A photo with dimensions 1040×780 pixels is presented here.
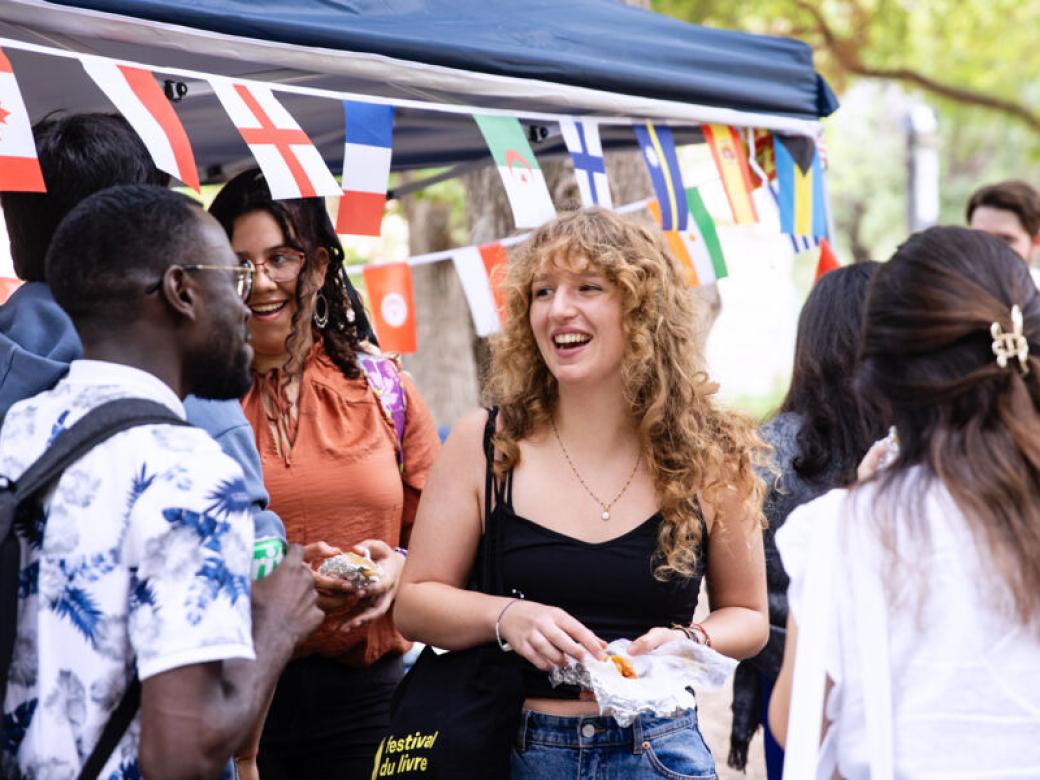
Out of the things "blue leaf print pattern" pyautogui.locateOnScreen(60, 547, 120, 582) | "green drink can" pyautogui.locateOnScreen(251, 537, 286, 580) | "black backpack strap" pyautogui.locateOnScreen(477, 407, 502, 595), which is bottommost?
"black backpack strap" pyautogui.locateOnScreen(477, 407, 502, 595)

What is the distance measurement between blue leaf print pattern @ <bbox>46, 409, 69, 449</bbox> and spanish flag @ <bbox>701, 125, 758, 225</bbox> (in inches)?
124

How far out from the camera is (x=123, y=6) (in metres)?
2.84

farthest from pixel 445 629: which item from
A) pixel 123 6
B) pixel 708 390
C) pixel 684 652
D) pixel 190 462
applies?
pixel 123 6

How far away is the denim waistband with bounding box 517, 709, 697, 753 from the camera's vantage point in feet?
9.02

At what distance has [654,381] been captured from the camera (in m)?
3.04

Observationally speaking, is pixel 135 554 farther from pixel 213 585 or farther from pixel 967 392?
pixel 967 392

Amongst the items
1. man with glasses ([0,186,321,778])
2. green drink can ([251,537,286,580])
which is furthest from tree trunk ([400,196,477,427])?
man with glasses ([0,186,321,778])

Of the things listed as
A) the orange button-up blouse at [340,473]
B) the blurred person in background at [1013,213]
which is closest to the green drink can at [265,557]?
the orange button-up blouse at [340,473]

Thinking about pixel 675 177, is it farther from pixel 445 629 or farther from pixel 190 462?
pixel 190 462

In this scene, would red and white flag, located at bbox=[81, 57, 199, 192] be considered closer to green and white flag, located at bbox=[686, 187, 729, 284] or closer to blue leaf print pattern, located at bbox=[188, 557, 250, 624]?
blue leaf print pattern, located at bbox=[188, 557, 250, 624]

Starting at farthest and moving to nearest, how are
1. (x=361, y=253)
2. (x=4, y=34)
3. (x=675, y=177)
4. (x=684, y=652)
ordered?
1. (x=361, y=253)
2. (x=675, y=177)
3. (x=4, y=34)
4. (x=684, y=652)

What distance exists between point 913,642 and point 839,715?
0.57ft

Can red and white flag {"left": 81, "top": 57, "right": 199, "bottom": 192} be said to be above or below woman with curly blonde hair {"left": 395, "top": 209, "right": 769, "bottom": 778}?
above

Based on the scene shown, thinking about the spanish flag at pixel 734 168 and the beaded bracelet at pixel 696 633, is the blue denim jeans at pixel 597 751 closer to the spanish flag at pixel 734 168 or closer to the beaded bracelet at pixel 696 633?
the beaded bracelet at pixel 696 633
